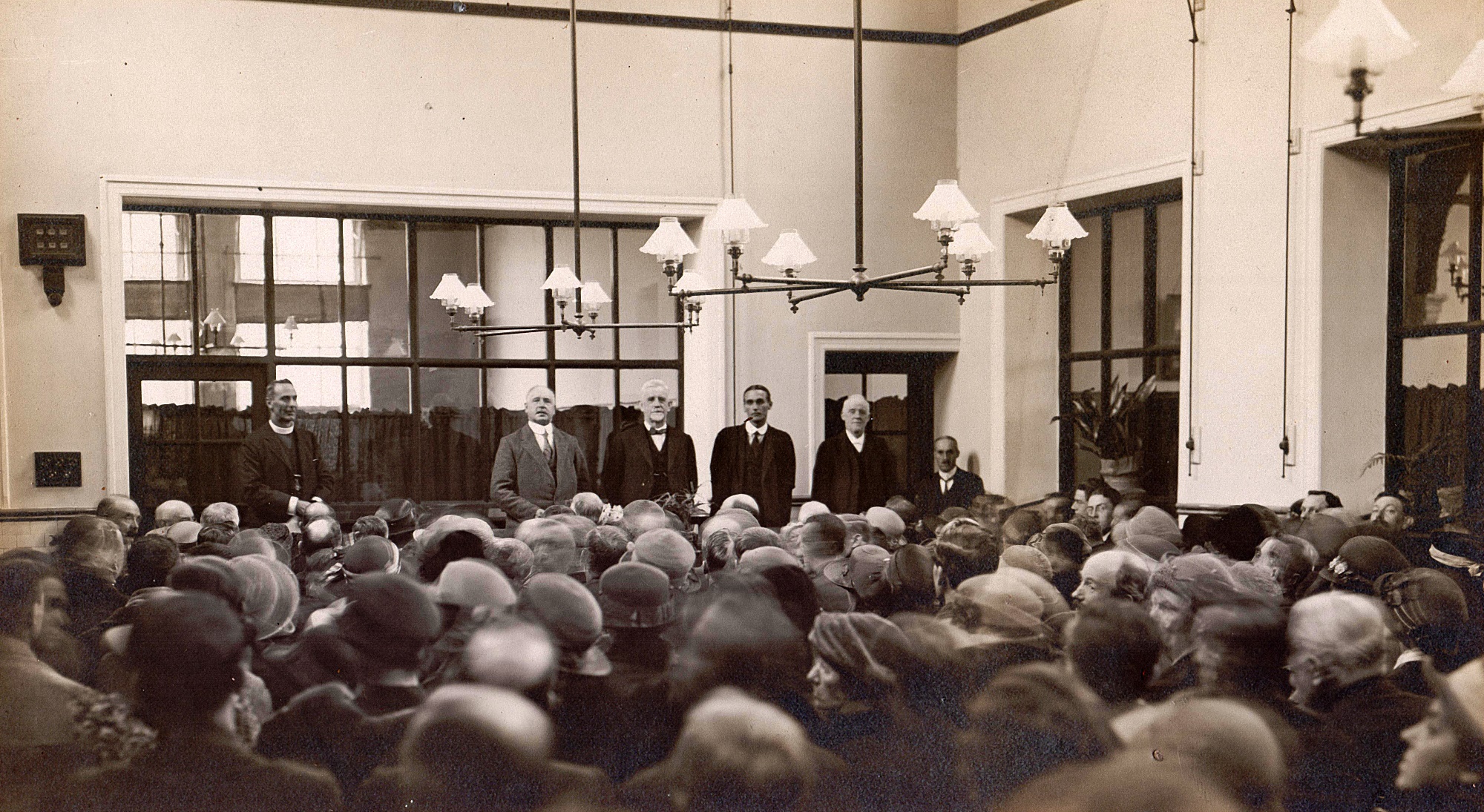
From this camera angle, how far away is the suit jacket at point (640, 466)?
4516mm

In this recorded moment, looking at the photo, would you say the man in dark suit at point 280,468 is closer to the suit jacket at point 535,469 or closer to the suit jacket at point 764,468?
the suit jacket at point 535,469

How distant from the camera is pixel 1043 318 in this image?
5539 mm

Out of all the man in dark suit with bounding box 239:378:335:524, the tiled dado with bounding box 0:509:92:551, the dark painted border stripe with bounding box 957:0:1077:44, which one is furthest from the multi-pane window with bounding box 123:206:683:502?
the tiled dado with bounding box 0:509:92:551

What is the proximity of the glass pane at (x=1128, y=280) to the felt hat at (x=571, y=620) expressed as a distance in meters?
4.37

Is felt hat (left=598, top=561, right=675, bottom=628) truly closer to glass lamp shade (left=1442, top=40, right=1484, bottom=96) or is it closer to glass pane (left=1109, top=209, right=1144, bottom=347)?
glass lamp shade (left=1442, top=40, right=1484, bottom=96)

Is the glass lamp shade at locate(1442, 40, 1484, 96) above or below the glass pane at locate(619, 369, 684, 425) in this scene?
above

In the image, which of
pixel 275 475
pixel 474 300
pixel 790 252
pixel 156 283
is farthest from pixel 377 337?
pixel 790 252

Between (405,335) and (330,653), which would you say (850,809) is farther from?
(405,335)

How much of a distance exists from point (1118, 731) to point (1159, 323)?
408 centimetres

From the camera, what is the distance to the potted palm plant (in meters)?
4.86

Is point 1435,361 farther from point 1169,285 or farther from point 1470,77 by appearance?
point 1169,285

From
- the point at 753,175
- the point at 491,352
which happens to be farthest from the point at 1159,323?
the point at 491,352

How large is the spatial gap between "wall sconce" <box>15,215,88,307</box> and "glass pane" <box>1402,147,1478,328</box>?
537cm

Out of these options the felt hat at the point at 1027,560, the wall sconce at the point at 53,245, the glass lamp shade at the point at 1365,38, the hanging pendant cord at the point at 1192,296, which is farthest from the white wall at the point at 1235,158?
the wall sconce at the point at 53,245
